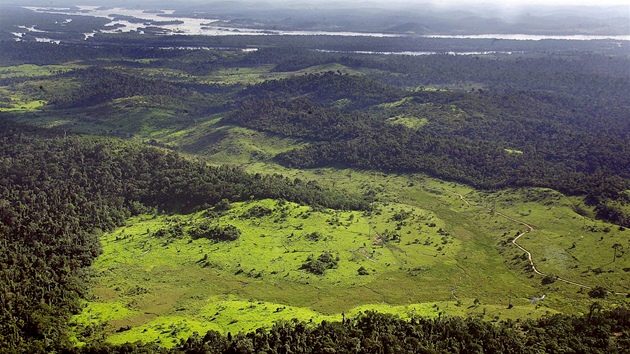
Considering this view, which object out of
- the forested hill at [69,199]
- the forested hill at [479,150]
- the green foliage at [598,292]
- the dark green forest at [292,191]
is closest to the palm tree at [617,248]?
the green foliage at [598,292]

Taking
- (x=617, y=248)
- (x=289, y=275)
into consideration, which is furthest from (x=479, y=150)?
(x=289, y=275)

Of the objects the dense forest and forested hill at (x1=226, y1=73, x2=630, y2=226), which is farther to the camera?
forested hill at (x1=226, y1=73, x2=630, y2=226)

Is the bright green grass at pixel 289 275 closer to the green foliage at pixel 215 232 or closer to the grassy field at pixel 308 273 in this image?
the grassy field at pixel 308 273

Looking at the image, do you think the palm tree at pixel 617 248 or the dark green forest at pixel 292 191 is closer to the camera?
the dark green forest at pixel 292 191

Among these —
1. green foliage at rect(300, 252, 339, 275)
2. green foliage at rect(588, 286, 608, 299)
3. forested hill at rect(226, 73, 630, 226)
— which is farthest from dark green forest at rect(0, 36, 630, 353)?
green foliage at rect(300, 252, 339, 275)

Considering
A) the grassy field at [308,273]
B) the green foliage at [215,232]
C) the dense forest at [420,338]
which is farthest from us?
the green foliage at [215,232]

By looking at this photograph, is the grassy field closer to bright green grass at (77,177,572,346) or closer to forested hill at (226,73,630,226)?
bright green grass at (77,177,572,346)

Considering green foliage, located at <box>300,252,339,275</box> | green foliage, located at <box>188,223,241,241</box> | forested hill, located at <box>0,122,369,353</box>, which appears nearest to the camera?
forested hill, located at <box>0,122,369,353</box>

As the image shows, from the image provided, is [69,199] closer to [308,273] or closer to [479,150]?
[308,273]

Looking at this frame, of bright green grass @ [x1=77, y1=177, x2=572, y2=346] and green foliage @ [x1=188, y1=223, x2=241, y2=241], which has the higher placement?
green foliage @ [x1=188, y1=223, x2=241, y2=241]
